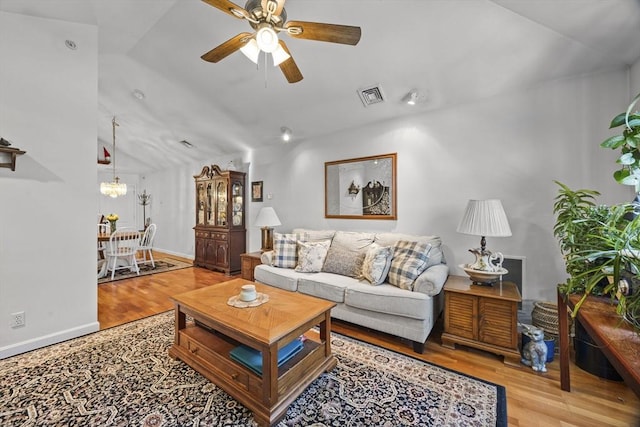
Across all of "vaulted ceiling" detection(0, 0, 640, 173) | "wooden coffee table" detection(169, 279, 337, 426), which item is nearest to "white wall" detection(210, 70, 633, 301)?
"vaulted ceiling" detection(0, 0, 640, 173)

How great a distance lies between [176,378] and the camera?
1.90m

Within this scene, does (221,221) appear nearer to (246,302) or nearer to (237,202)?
(237,202)

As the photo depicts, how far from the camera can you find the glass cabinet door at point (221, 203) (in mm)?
5086

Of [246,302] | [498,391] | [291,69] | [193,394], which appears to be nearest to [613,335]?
[498,391]

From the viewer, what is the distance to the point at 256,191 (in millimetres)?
5000

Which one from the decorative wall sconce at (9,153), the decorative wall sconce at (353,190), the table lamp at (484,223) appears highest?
the decorative wall sconce at (9,153)

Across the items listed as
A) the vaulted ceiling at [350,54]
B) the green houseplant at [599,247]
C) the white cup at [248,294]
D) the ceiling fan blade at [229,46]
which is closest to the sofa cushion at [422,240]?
the green houseplant at [599,247]

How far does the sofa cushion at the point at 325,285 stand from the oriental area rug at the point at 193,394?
541 mm

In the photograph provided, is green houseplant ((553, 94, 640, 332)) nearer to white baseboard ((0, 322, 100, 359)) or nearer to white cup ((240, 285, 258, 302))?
white cup ((240, 285, 258, 302))

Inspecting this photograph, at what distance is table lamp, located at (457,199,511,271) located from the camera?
2.28m

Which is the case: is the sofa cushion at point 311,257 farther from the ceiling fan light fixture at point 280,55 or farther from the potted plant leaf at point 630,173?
the potted plant leaf at point 630,173

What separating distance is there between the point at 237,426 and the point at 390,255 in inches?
73.7

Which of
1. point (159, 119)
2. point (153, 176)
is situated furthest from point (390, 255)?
point (153, 176)

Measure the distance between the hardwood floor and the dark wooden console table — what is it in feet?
1.98
